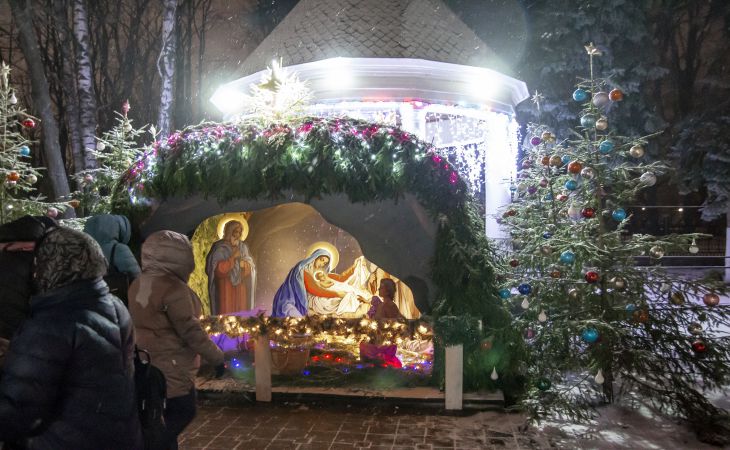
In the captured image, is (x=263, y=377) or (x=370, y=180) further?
(x=263, y=377)

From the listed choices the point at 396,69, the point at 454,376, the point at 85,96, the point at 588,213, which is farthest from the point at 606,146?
the point at 85,96

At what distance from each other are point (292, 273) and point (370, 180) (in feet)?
8.17

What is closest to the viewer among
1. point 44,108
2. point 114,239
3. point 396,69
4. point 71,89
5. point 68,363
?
point 68,363

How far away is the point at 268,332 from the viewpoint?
6855mm

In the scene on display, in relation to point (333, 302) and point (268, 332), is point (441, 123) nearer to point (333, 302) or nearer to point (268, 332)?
point (333, 302)

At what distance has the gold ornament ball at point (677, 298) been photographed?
5727 millimetres

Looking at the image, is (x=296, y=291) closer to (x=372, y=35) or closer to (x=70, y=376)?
(x=70, y=376)

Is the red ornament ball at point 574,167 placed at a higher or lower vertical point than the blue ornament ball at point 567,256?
higher

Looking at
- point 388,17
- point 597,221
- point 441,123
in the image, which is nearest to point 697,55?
point 441,123

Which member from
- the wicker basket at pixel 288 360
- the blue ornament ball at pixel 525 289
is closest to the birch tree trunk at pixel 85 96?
the wicker basket at pixel 288 360

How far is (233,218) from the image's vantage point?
27.1ft

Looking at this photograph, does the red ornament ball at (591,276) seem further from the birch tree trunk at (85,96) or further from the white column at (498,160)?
the birch tree trunk at (85,96)

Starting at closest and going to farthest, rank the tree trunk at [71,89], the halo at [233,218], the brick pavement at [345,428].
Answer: the brick pavement at [345,428]
the halo at [233,218]
the tree trunk at [71,89]

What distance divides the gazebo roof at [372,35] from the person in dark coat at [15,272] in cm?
836
